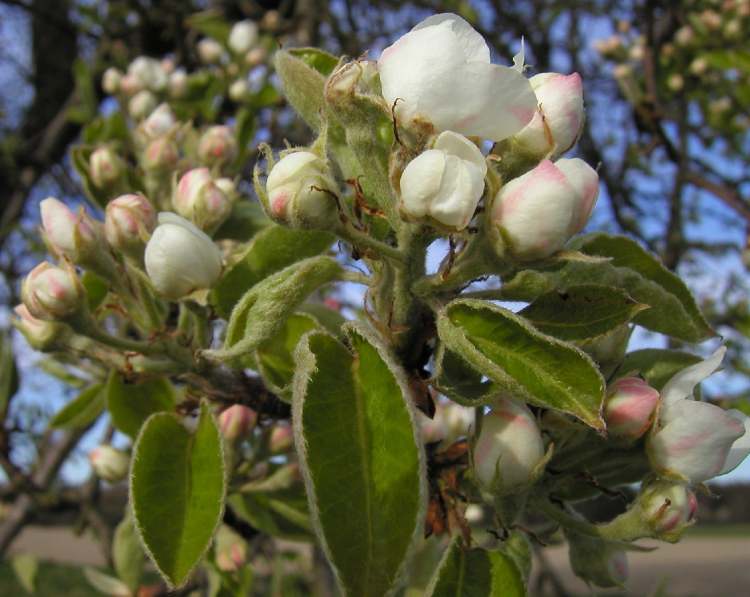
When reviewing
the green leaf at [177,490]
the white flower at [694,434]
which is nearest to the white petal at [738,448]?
the white flower at [694,434]

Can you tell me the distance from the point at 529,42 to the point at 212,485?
2.71 m

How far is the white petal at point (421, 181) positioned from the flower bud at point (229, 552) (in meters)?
0.69

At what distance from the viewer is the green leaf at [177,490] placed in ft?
2.53

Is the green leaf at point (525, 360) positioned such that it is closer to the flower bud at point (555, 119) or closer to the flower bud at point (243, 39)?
the flower bud at point (555, 119)

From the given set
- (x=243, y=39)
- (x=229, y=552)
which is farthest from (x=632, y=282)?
(x=243, y=39)

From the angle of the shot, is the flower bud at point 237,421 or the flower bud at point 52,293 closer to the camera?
the flower bud at point 52,293

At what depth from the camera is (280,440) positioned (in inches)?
44.6

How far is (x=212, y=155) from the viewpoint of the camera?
1391mm

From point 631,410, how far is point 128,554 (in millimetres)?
874

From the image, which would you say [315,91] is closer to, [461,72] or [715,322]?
[461,72]

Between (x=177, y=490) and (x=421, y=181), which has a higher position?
(x=421, y=181)

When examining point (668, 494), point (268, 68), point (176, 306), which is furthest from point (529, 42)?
point (668, 494)

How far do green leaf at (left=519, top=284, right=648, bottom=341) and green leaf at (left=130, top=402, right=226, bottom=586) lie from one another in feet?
1.08

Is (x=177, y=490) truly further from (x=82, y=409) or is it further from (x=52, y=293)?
(x=82, y=409)
